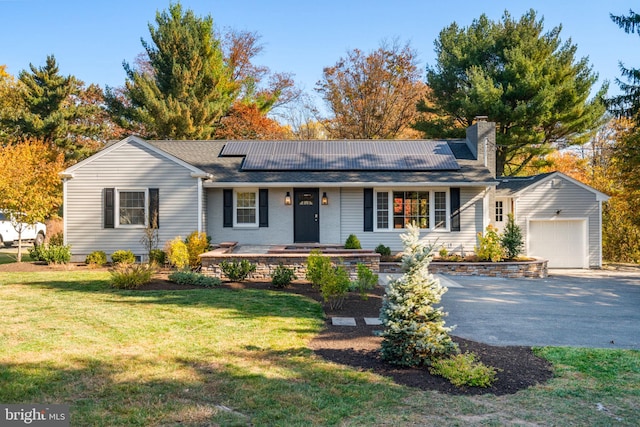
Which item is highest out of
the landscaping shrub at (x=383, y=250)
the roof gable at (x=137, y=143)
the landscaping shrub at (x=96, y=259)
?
the roof gable at (x=137, y=143)

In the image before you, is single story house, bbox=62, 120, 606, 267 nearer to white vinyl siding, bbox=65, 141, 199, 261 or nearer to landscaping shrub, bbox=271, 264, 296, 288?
white vinyl siding, bbox=65, 141, 199, 261

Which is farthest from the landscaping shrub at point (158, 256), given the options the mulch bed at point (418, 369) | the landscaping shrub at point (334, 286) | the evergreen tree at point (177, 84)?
the evergreen tree at point (177, 84)

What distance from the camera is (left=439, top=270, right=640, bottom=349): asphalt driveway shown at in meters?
6.12

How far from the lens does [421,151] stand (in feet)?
53.4

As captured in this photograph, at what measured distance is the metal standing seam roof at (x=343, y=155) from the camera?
49.7 feet

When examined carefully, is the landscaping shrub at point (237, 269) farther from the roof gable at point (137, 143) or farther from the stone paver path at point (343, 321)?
the roof gable at point (137, 143)

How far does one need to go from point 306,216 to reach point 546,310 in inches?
329

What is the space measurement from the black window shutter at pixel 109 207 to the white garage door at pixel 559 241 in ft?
49.2

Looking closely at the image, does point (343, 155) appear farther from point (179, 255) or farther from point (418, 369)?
point (418, 369)

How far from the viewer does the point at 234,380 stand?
4.05 metres

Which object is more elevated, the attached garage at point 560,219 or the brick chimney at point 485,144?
the brick chimney at point 485,144

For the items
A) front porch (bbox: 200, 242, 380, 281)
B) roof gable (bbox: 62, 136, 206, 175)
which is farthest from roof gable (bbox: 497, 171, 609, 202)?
roof gable (bbox: 62, 136, 206, 175)

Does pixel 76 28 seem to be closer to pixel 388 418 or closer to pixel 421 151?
pixel 421 151

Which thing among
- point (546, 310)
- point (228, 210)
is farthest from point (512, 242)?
point (228, 210)
